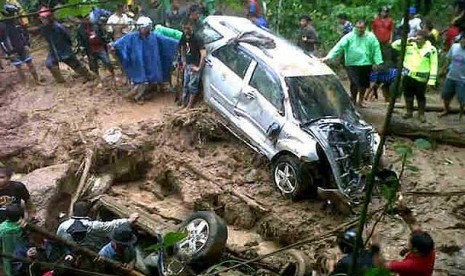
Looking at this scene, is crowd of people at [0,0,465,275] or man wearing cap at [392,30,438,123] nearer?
man wearing cap at [392,30,438,123]

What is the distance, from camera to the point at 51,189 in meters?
8.54

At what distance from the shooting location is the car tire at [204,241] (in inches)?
277

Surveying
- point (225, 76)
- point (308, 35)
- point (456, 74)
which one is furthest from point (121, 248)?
point (308, 35)

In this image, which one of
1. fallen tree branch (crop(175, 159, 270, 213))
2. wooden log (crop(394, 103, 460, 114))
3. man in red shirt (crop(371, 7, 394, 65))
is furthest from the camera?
man in red shirt (crop(371, 7, 394, 65))

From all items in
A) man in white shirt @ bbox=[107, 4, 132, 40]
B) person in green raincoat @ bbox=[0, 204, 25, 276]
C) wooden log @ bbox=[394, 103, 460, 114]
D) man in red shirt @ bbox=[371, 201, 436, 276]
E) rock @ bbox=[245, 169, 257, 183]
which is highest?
man in white shirt @ bbox=[107, 4, 132, 40]

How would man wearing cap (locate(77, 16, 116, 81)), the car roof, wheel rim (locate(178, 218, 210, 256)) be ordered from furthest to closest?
man wearing cap (locate(77, 16, 116, 81)) → the car roof → wheel rim (locate(178, 218, 210, 256))

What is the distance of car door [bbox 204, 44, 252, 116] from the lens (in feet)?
29.1

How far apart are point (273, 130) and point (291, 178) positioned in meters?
0.74

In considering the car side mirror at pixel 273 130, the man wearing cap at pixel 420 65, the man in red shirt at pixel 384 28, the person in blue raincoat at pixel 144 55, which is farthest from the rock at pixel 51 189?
the man in red shirt at pixel 384 28

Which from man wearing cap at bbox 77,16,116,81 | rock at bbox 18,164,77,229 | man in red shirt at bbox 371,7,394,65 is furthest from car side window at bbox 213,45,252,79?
man in red shirt at bbox 371,7,394,65

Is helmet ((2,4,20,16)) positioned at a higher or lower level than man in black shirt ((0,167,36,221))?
higher

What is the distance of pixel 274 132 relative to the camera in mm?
8188

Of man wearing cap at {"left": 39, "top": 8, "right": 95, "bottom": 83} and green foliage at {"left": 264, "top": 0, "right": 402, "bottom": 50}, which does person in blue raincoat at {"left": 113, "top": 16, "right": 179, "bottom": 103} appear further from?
green foliage at {"left": 264, "top": 0, "right": 402, "bottom": 50}

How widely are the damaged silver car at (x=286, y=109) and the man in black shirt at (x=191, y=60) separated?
5.0 inches
